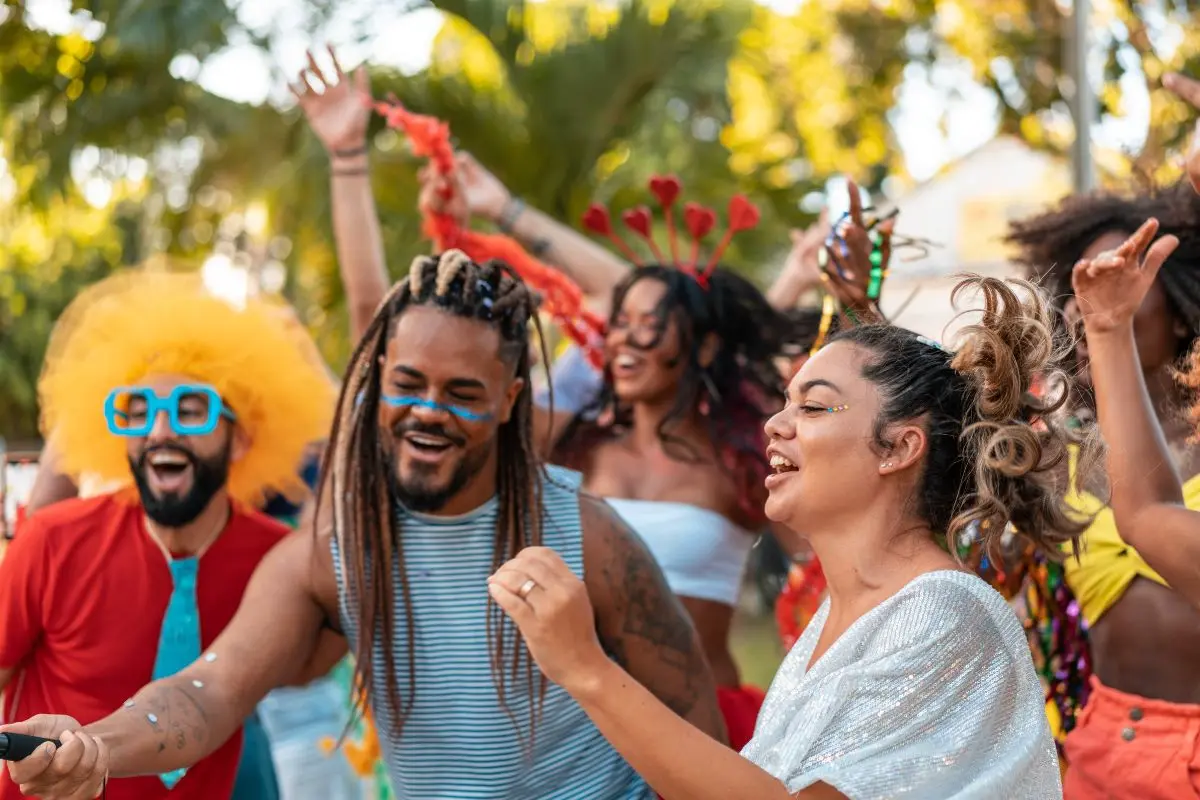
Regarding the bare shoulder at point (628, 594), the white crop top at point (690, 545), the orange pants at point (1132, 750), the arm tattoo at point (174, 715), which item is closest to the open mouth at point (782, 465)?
the bare shoulder at point (628, 594)

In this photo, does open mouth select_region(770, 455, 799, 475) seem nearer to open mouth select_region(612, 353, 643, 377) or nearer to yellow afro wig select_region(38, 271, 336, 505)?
yellow afro wig select_region(38, 271, 336, 505)

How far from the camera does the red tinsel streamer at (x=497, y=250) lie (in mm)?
4516

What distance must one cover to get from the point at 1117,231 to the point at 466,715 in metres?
1.99

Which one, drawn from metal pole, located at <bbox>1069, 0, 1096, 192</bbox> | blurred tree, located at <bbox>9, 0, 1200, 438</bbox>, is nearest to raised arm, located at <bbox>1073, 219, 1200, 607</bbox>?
blurred tree, located at <bbox>9, 0, 1200, 438</bbox>

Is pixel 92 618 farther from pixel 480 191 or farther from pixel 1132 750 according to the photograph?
pixel 1132 750

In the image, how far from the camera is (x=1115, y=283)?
2754 mm

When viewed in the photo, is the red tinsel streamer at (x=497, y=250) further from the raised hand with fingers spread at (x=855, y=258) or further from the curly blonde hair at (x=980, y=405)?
the curly blonde hair at (x=980, y=405)

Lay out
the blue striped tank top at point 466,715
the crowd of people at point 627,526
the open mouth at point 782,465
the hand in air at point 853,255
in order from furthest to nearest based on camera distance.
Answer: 1. the hand in air at point 853,255
2. the blue striped tank top at point 466,715
3. the open mouth at point 782,465
4. the crowd of people at point 627,526

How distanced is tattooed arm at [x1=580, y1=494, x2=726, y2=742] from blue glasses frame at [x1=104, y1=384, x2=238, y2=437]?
1031 mm

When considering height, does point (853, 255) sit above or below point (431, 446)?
above

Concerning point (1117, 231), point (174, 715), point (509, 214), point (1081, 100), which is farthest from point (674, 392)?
point (1081, 100)

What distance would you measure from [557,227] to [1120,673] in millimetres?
2829

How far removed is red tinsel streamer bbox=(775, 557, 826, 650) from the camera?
448 centimetres

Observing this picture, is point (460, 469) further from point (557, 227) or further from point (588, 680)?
point (557, 227)
